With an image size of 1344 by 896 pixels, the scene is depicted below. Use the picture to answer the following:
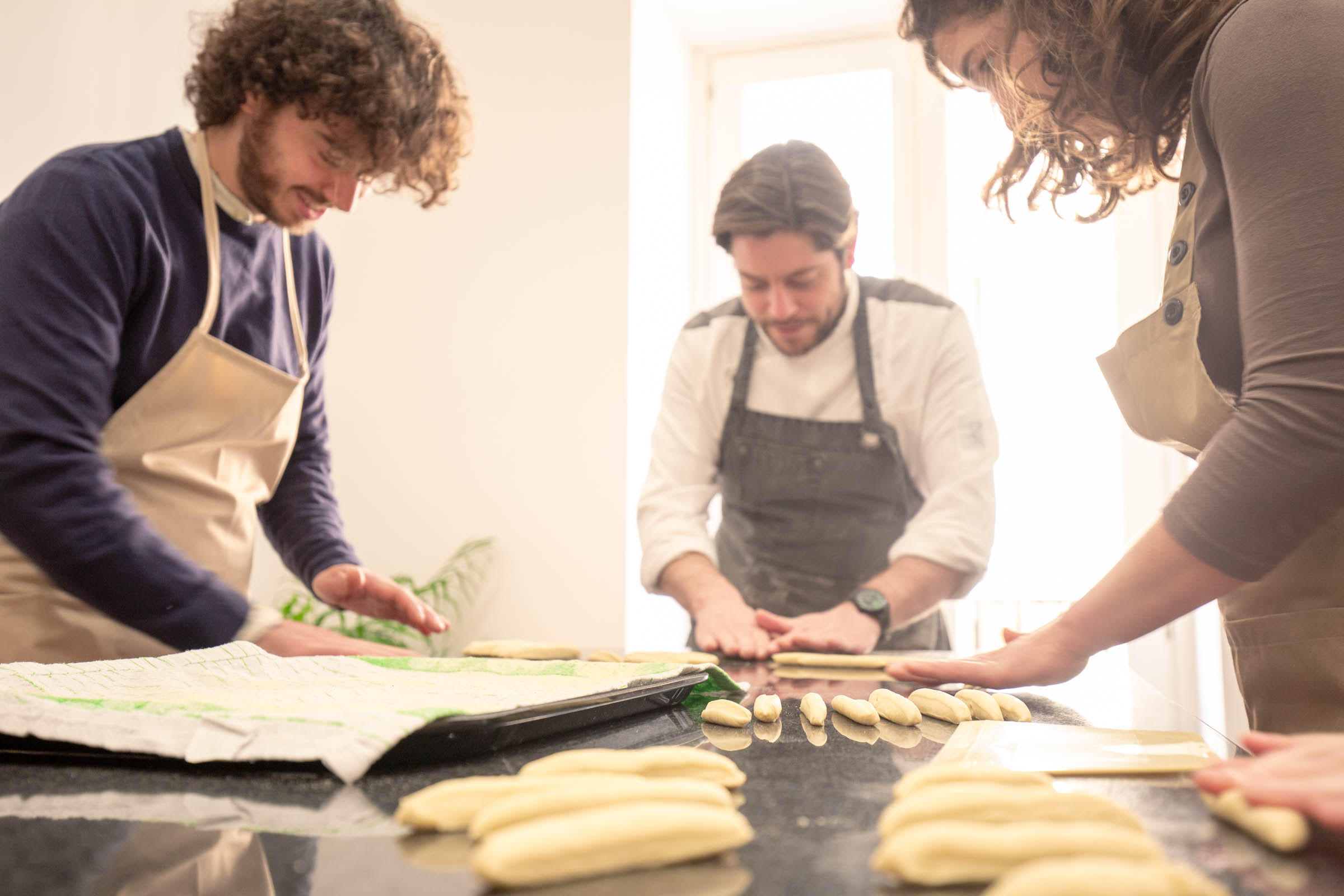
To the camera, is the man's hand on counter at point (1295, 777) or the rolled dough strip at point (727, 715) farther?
the rolled dough strip at point (727, 715)

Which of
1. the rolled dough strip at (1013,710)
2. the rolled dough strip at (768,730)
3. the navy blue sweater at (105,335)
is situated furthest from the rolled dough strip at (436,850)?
the navy blue sweater at (105,335)

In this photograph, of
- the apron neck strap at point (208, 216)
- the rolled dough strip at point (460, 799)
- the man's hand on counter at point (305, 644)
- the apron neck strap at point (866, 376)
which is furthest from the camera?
the apron neck strap at point (866, 376)

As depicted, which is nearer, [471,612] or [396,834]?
[396,834]

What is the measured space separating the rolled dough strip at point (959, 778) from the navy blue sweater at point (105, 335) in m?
0.78

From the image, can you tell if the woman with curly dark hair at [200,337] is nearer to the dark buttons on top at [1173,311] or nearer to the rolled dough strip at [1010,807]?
the rolled dough strip at [1010,807]

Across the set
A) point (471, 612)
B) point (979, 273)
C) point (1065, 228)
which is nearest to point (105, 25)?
point (471, 612)

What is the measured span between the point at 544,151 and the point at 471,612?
1.41 metres

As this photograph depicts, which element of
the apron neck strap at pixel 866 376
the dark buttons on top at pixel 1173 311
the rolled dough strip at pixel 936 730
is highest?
the apron neck strap at pixel 866 376

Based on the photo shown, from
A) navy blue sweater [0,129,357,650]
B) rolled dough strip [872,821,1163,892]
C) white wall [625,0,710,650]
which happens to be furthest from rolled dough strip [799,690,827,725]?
white wall [625,0,710,650]

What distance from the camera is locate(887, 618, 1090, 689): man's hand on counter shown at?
2.78 feet

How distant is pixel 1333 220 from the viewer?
0.68m

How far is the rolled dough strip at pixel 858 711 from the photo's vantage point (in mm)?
740

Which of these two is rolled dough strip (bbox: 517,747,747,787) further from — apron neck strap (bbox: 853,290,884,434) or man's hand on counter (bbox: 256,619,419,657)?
apron neck strap (bbox: 853,290,884,434)

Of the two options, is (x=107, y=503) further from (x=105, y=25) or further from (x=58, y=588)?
(x=105, y=25)
